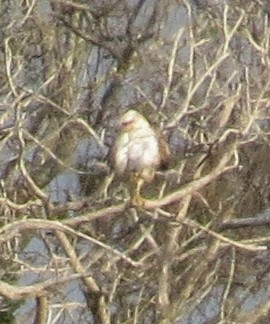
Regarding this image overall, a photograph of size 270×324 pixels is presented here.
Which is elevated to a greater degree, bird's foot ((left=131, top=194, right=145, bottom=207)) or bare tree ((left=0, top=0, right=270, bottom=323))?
bird's foot ((left=131, top=194, right=145, bottom=207))

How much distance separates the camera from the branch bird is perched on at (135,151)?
6820mm

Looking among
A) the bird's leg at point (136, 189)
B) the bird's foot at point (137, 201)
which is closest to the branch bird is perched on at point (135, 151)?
the bird's leg at point (136, 189)

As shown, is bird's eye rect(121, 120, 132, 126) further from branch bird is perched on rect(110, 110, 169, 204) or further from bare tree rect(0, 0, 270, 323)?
bare tree rect(0, 0, 270, 323)

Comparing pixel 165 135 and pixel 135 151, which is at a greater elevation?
pixel 135 151

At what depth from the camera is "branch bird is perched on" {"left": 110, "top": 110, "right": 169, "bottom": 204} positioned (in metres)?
6.82

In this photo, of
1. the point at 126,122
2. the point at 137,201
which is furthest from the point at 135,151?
the point at 137,201

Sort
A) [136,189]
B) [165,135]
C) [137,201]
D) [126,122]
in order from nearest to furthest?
[137,201], [136,189], [126,122], [165,135]

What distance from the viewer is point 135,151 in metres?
6.82

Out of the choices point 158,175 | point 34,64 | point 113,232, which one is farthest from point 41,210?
point 34,64

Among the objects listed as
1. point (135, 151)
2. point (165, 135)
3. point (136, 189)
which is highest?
point (135, 151)

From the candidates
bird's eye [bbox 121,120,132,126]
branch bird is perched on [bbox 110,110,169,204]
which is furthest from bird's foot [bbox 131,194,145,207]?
bird's eye [bbox 121,120,132,126]

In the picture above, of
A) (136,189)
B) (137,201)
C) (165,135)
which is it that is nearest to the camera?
(137,201)

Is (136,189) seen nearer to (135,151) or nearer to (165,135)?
(135,151)

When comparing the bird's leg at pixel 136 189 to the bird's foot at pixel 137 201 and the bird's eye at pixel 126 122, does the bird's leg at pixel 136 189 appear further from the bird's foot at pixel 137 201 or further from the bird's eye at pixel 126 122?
the bird's eye at pixel 126 122
